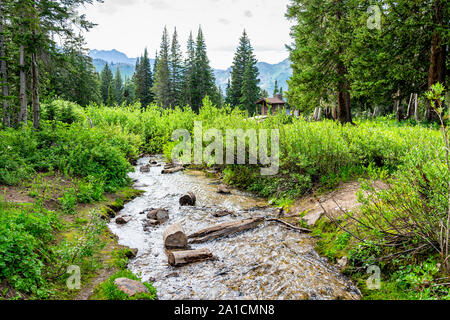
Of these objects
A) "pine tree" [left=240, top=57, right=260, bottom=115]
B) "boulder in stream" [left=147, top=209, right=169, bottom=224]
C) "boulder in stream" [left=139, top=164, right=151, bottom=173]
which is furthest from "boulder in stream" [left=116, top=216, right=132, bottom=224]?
"pine tree" [left=240, top=57, right=260, bottom=115]

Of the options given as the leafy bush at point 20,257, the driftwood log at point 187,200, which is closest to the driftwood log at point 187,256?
the leafy bush at point 20,257

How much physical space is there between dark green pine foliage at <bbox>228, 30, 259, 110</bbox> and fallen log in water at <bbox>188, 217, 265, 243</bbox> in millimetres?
43439

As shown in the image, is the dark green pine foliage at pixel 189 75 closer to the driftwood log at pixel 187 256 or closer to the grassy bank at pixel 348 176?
the grassy bank at pixel 348 176

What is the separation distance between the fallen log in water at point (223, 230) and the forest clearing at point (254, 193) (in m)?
0.03

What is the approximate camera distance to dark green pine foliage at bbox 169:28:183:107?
178 feet

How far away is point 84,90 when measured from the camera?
3866 centimetres

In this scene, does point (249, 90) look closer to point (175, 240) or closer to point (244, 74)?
point (244, 74)

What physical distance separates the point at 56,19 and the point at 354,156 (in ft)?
43.4

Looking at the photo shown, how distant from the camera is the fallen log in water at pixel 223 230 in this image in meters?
6.66

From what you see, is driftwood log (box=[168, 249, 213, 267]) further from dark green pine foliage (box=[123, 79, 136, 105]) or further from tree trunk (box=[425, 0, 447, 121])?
dark green pine foliage (box=[123, 79, 136, 105])

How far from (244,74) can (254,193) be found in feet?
143

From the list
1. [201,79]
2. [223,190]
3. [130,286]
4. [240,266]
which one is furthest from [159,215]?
[201,79]

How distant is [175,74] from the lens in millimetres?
55094
